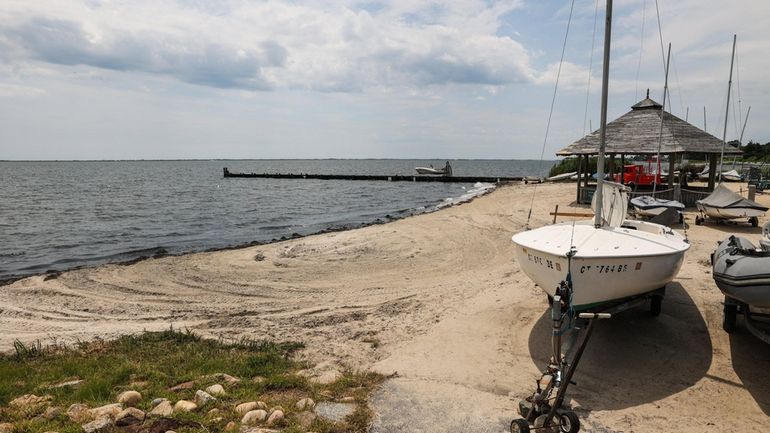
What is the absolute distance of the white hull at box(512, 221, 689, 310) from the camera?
659 centimetres

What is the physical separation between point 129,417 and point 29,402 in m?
1.45

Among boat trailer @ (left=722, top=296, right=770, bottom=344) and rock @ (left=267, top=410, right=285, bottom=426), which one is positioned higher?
boat trailer @ (left=722, top=296, right=770, bottom=344)

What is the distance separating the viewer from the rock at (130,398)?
5387mm

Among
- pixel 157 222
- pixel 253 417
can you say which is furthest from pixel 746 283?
pixel 157 222

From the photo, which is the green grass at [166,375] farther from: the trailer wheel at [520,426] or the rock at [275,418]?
the trailer wheel at [520,426]

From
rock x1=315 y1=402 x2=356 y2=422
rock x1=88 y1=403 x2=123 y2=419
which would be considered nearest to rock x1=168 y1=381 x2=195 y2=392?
rock x1=88 y1=403 x2=123 y2=419

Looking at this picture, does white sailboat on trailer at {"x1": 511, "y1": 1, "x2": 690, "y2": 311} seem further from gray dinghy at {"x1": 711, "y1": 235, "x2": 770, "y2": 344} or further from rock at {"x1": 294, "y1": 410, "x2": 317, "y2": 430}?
rock at {"x1": 294, "y1": 410, "x2": 317, "y2": 430}

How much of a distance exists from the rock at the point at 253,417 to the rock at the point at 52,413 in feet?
6.52

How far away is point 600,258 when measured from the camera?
6535mm

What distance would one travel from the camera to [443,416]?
553 cm

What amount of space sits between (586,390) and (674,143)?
19.1 metres

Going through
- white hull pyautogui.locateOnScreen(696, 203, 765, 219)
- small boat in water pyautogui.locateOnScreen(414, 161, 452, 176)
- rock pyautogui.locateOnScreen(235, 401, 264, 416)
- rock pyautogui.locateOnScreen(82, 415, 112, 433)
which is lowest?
rock pyautogui.locateOnScreen(235, 401, 264, 416)

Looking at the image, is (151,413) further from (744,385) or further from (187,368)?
(744,385)

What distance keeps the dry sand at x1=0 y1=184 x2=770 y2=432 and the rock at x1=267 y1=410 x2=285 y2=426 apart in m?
1.11
